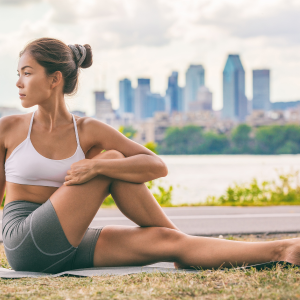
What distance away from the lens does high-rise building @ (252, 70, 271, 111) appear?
142m

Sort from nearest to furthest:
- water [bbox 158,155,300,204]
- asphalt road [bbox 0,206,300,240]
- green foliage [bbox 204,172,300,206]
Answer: asphalt road [bbox 0,206,300,240] → green foliage [bbox 204,172,300,206] → water [bbox 158,155,300,204]

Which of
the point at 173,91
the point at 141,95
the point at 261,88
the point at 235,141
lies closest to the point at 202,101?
the point at 173,91

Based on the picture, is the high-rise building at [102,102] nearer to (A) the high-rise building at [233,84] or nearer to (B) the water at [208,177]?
(B) the water at [208,177]

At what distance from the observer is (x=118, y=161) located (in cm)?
228

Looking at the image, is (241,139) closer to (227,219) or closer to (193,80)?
(227,219)

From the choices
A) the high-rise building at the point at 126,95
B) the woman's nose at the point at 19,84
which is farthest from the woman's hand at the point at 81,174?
the high-rise building at the point at 126,95

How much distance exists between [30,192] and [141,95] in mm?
133517

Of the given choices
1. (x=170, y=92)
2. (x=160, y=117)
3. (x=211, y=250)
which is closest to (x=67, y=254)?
(x=211, y=250)

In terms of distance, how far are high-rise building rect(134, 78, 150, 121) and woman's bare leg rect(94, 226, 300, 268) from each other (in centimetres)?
12596

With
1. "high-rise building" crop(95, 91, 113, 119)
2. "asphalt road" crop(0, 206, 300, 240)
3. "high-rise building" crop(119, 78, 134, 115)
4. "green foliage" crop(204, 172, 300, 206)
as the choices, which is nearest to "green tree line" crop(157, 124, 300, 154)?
"high-rise building" crop(95, 91, 113, 119)

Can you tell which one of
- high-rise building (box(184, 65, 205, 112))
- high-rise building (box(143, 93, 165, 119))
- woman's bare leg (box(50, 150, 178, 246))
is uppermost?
high-rise building (box(184, 65, 205, 112))

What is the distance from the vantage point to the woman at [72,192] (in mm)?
2168

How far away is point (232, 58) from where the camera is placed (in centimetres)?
14500

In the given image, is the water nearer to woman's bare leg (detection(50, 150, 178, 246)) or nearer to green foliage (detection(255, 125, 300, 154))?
woman's bare leg (detection(50, 150, 178, 246))
